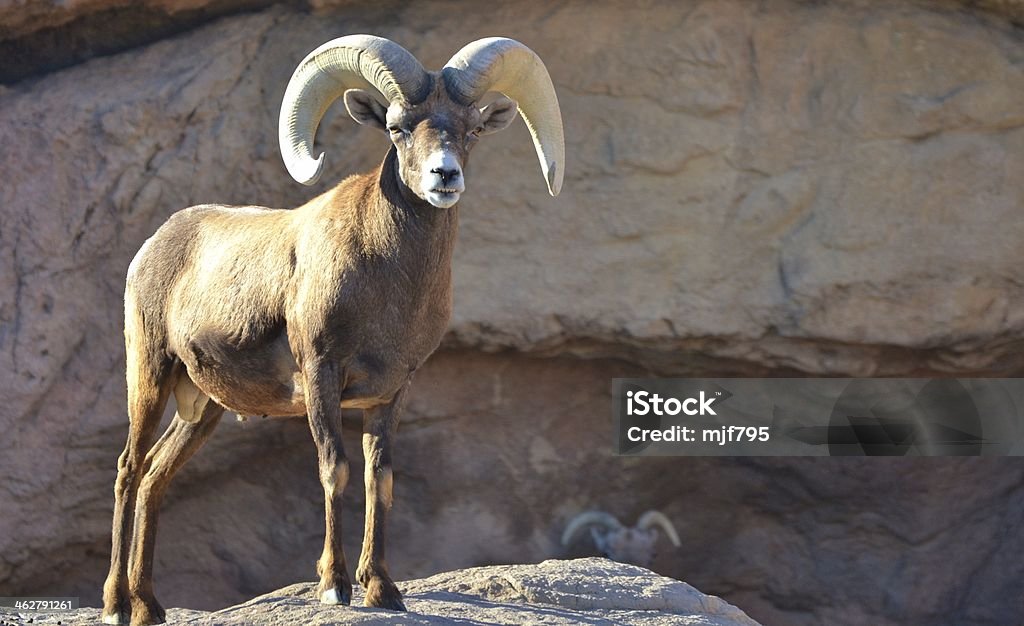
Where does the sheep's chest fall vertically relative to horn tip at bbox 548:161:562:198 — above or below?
below

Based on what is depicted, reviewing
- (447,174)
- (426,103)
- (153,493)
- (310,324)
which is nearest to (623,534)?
(153,493)

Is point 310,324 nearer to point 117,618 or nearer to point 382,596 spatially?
point 382,596

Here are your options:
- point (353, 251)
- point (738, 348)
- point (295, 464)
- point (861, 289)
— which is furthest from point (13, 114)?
point (861, 289)

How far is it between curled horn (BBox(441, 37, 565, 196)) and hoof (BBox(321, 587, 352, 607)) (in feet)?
6.97

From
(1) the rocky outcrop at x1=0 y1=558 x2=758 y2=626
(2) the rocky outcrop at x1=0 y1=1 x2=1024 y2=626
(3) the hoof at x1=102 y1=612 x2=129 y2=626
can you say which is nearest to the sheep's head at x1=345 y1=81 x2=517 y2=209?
(1) the rocky outcrop at x1=0 y1=558 x2=758 y2=626

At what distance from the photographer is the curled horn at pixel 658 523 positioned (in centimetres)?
1091

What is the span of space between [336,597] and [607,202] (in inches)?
171

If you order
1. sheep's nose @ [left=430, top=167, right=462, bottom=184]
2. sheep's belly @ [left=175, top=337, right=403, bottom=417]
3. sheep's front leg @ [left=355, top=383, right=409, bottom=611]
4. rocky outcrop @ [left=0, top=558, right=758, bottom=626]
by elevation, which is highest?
sheep's nose @ [left=430, top=167, right=462, bottom=184]

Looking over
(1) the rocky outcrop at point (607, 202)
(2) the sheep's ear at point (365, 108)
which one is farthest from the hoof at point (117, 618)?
(1) the rocky outcrop at point (607, 202)

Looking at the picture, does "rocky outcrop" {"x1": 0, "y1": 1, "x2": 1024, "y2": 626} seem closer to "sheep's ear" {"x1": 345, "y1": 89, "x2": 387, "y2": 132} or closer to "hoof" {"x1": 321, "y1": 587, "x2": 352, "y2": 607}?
"sheep's ear" {"x1": 345, "y1": 89, "x2": 387, "y2": 132}

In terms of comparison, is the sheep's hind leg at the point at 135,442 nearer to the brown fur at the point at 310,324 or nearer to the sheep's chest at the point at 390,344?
the brown fur at the point at 310,324

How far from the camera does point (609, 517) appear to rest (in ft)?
35.8

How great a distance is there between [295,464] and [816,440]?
3758 millimetres

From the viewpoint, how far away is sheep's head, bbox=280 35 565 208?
672 centimetres
